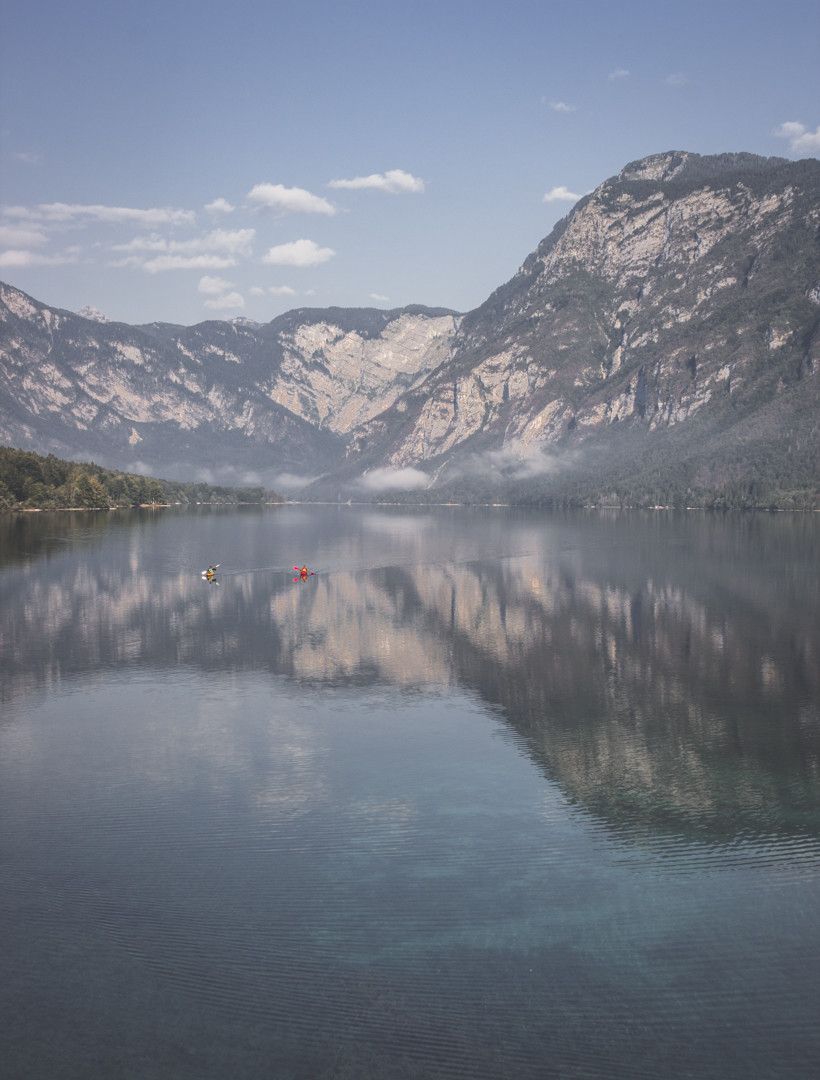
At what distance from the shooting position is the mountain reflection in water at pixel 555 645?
3525 cm

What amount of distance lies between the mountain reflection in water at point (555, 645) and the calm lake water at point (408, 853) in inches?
11.5

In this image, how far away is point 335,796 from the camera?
33.0m

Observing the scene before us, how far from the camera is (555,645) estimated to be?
61344 millimetres

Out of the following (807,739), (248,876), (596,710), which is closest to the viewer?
(248,876)

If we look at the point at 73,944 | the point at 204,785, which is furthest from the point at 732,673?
the point at 73,944

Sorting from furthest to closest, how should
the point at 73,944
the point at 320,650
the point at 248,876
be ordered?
the point at 320,650, the point at 248,876, the point at 73,944

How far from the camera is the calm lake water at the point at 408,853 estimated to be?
64.1 ft

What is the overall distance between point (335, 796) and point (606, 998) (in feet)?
45.9

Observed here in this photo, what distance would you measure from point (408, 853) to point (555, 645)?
34.6 metres

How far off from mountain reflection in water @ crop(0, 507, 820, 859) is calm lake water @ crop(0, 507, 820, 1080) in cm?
29

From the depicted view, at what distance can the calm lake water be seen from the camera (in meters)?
19.5

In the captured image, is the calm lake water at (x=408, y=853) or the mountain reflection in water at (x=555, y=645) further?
the mountain reflection in water at (x=555, y=645)

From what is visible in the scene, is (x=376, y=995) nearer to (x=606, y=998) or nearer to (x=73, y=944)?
(x=606, y=998)

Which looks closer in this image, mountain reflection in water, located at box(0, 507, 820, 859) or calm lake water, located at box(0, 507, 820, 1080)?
calm lake water, located at box(0, 507, 820, 1080)
